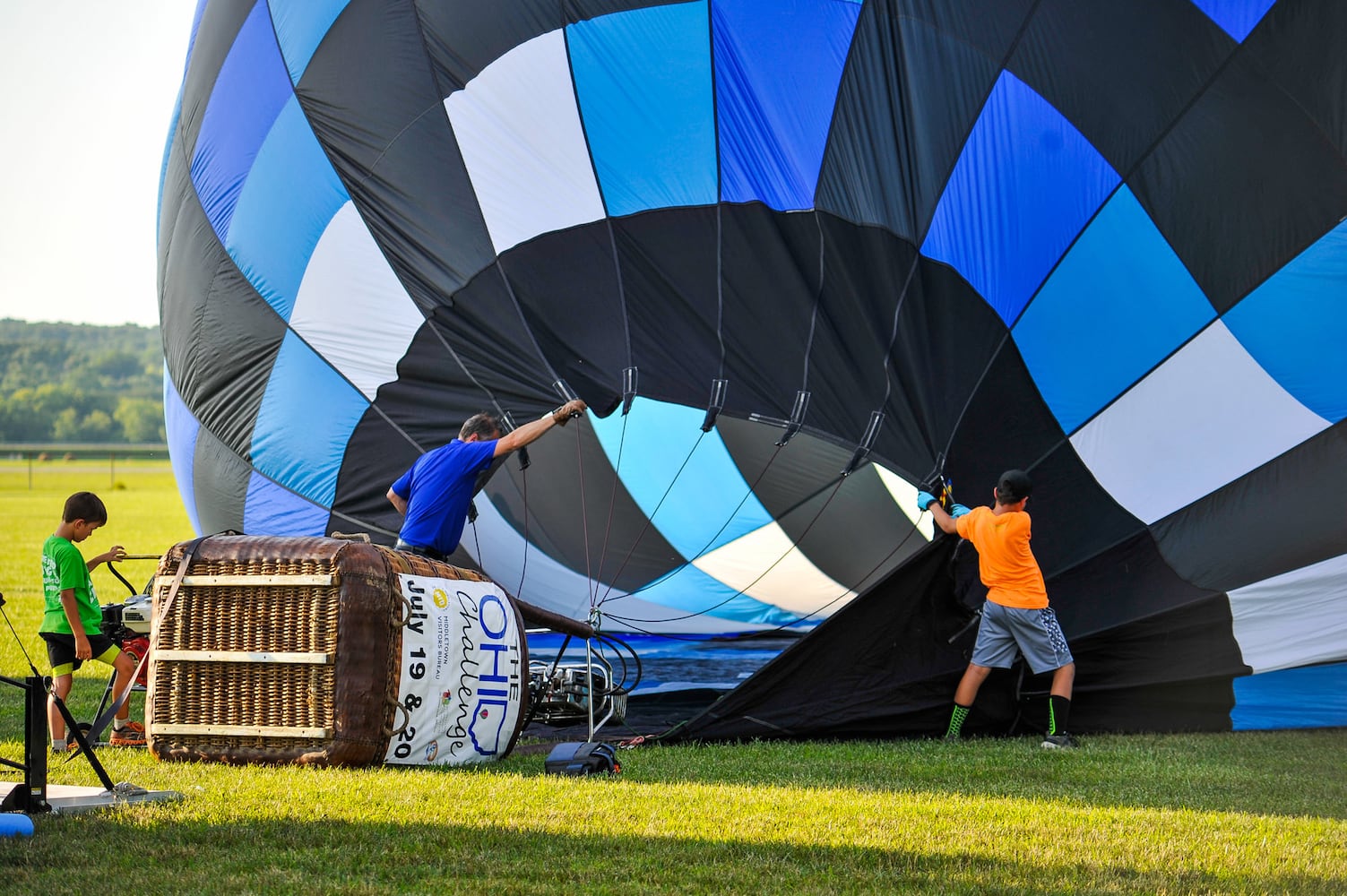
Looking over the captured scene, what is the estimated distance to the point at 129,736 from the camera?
4.95m

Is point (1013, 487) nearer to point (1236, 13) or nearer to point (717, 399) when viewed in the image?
point (717, 399)

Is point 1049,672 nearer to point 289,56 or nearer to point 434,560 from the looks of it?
point 434,560

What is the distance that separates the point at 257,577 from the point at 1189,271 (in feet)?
13.0

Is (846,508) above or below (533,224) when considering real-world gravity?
below

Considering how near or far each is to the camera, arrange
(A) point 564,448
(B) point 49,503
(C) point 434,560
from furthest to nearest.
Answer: (B) point 49,503, (A) point 564,448, (C) point 434,560

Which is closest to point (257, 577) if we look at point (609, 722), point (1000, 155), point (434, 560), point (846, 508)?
point (434, 560)

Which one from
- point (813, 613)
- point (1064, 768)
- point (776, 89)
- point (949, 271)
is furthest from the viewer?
point (813, 613)

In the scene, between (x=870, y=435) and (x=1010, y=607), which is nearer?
(x=1010, y=607)

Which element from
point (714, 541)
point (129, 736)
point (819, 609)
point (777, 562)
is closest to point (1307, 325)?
point (819, 609)

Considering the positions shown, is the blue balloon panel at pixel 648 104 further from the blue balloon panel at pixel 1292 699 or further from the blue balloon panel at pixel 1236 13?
the blue balloon panel at pixel 1292 699

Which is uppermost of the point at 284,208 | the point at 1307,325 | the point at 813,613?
the point at 284,208

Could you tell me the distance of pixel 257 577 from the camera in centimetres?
414

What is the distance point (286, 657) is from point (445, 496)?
1.01 metres

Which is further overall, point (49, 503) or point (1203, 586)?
point (49, 503)
